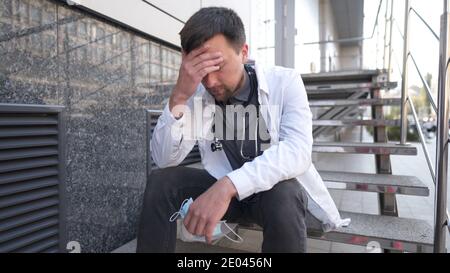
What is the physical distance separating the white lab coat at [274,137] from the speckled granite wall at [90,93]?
1.48ft

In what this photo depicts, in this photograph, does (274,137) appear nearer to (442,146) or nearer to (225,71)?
(225,71)

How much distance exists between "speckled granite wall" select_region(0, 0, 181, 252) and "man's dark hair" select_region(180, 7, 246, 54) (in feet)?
1.98

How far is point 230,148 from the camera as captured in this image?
1378 millimetres

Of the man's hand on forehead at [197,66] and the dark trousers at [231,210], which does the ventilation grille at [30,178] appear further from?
the man's hand on forehead at [197,66]

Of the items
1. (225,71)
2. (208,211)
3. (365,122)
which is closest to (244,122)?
(225,71)

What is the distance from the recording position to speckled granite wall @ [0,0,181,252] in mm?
1255

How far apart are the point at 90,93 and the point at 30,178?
1.58 feet

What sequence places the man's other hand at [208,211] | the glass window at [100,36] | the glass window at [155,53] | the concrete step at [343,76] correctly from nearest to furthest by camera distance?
the man's other hand at [208,211] → the glass window at [100,36] → the glass window at [155,53] → the concrete step at [343,76]

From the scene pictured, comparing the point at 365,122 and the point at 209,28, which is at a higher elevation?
the point at 209,28

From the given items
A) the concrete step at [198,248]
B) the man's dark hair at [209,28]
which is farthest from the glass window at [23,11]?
the concrete step at [198,248]

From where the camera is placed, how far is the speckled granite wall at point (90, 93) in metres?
1.25

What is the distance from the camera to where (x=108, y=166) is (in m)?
1.70
